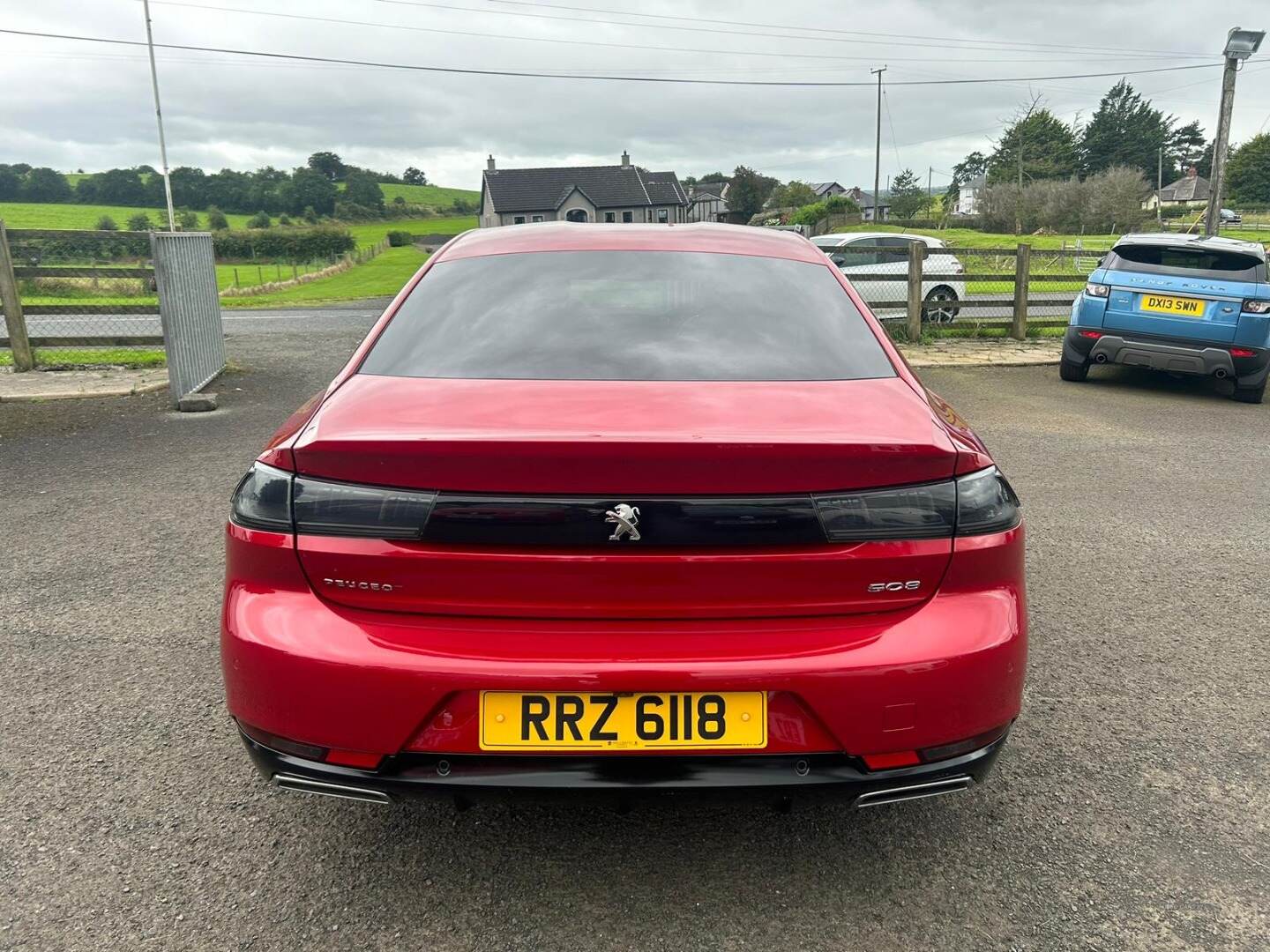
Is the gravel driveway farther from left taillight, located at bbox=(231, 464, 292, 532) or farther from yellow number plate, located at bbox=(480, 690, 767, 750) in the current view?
left taillight, located at bbox=(231, 464, 292, 532)

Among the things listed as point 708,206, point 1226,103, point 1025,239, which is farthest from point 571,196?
point 1226,103

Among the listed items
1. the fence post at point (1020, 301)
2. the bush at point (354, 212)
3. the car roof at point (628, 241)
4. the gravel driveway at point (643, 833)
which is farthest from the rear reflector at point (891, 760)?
the bush at point (354, 212)

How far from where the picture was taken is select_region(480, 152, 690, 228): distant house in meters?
76.3

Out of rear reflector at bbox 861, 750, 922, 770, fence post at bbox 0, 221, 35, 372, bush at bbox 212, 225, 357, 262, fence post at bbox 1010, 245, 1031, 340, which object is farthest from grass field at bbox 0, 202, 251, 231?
rear reflector at bbox 861, 750, 922, 770

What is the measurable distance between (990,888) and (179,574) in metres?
3.72

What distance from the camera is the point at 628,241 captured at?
299 centimetres

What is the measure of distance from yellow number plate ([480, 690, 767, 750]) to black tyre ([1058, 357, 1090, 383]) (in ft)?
32.2

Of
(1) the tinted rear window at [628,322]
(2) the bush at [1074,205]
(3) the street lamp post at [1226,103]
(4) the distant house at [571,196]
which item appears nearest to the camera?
(1) the tinted rear window at [628,322]

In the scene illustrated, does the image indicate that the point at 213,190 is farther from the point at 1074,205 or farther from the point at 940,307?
the point at 940,307

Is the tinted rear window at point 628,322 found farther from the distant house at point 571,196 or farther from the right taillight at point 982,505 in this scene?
the distant house at point 571,196

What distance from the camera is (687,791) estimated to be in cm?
190

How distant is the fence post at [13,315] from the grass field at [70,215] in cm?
4710

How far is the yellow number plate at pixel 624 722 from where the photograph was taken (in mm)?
1870

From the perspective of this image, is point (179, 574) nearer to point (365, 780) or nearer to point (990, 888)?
point (365, 780)
